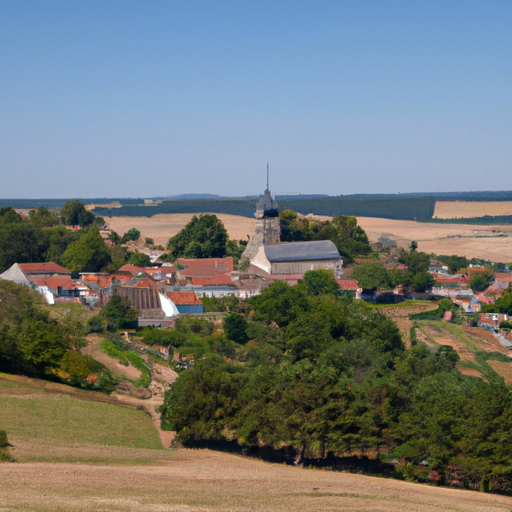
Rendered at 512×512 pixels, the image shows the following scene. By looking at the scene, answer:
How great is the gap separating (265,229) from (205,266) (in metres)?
7.98

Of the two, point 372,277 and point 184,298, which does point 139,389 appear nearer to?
point 184,298

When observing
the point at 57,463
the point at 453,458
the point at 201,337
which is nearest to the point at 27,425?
the point at 57,463

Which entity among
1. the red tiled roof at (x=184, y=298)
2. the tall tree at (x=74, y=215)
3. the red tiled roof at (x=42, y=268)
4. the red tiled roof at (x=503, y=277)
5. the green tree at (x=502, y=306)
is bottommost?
the green tree at (x=502, y=306)

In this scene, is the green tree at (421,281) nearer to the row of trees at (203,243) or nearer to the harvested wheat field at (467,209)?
the row of trees at (203,243)

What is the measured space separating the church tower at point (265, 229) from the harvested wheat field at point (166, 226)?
2410 centimetres

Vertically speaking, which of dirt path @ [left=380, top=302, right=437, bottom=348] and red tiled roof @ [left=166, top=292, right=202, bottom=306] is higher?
red tiled roof @ [left=166, top=292, right=202, bottom=306]

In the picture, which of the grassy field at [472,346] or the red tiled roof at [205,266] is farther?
the red tiled roof at [205,266]

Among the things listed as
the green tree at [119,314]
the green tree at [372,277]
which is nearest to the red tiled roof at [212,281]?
the green tree at [372,277]

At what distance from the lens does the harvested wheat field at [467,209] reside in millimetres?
155875

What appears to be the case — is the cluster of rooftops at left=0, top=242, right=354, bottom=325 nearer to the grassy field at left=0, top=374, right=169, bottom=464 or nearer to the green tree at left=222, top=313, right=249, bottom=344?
the green tree at left=222, top=313, right=249, bottom=344

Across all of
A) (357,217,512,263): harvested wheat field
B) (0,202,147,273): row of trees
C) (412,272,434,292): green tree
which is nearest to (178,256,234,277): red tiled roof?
(0,202,147,273): row of trees

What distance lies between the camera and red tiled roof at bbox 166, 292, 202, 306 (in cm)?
4419

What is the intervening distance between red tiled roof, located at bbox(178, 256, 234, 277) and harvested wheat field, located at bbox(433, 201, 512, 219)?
318 feet

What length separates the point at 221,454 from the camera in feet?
76.6
